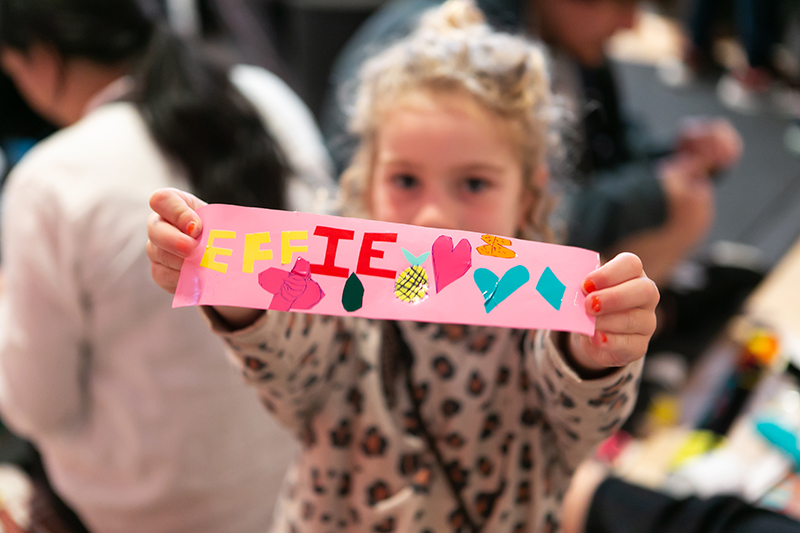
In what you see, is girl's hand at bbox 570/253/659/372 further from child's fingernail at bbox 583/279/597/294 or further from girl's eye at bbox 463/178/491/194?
girl's eye at bbox 463/178/491/194

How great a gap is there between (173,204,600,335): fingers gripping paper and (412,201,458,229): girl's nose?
12 cm

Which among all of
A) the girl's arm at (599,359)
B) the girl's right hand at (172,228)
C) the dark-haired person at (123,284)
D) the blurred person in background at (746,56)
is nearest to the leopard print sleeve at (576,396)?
the girl's arm at (599,359)

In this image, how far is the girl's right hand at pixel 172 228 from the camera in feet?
1.42

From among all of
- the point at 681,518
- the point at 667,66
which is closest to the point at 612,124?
the point at 681,518

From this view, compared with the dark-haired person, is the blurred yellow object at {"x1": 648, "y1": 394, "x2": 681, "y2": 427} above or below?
below

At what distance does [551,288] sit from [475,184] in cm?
20

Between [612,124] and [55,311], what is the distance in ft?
4.64

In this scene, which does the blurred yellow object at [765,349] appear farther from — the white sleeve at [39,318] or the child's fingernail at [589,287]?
the white sleeve at [39,318]

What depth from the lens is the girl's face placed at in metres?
0.60

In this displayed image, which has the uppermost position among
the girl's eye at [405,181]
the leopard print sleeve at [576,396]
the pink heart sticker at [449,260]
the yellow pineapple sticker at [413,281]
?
the pink heart sticker at [449,260]

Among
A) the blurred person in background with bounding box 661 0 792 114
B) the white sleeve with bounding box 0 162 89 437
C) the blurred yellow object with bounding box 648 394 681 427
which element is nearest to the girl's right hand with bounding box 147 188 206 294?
the white sleeve with bounding box 0 162 89 437

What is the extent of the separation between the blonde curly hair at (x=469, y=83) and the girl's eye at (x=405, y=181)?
0.09 m

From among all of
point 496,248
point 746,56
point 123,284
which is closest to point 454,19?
point 496,248

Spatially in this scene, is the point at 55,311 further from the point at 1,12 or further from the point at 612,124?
the point at 612,124
